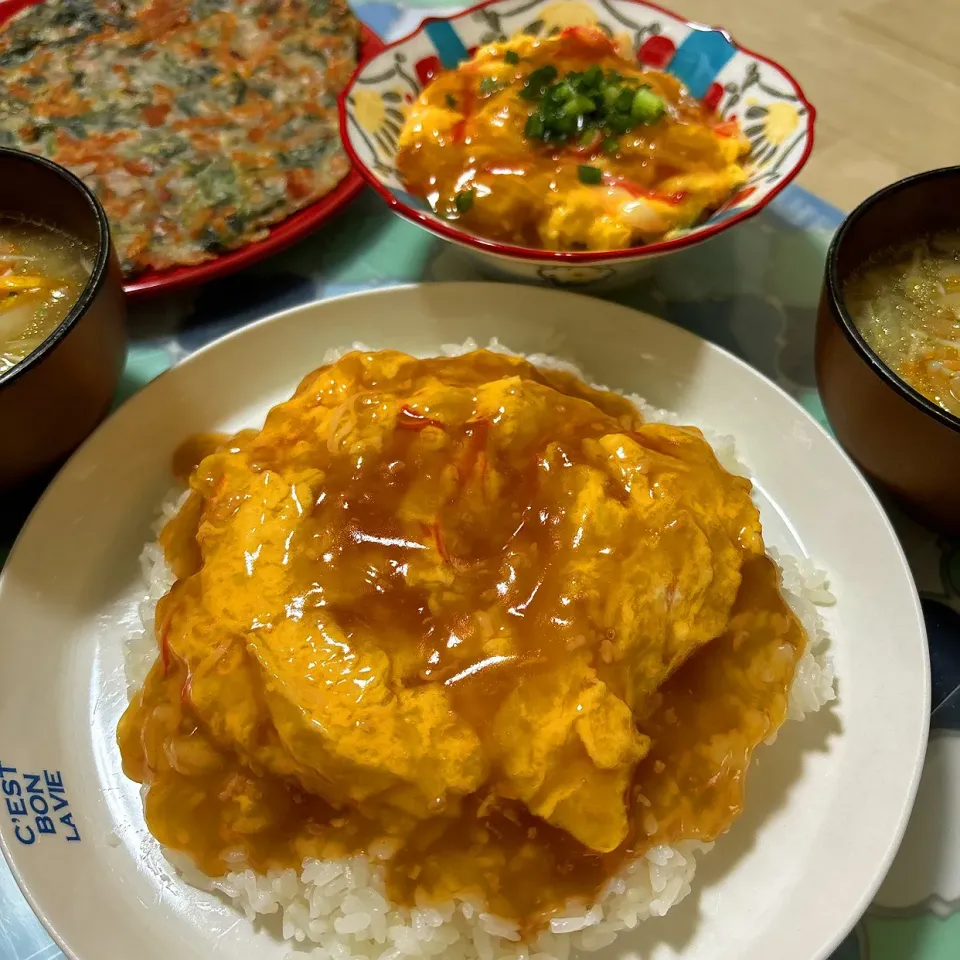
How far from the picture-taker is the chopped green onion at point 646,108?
7.89 ft

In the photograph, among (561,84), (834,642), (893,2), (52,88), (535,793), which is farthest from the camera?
(893,2)

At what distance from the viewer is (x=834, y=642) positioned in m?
1.86

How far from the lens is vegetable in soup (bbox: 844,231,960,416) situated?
77.9 inches

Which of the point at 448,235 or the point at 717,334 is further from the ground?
the point at 448,235

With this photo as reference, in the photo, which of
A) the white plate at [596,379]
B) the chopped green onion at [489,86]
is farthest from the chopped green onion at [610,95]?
the white plate at [596,379]

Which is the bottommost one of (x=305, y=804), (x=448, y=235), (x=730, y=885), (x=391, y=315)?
(x=730, y=885)

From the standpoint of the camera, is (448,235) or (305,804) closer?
(305,804)

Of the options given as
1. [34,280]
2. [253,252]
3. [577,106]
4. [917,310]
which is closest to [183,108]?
[253,252]

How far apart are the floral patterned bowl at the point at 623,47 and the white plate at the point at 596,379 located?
15 cm

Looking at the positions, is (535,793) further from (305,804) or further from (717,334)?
(717,334)

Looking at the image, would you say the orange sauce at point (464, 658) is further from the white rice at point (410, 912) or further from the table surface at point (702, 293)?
the table surface at point (702, 293)

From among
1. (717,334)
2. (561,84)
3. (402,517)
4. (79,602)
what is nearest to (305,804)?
(402,517)

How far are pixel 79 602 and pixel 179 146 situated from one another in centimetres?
164

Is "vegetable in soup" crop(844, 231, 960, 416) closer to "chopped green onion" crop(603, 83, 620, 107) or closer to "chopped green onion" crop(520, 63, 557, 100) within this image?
"chopped green onion" crop(603, 83, 620, 107)
